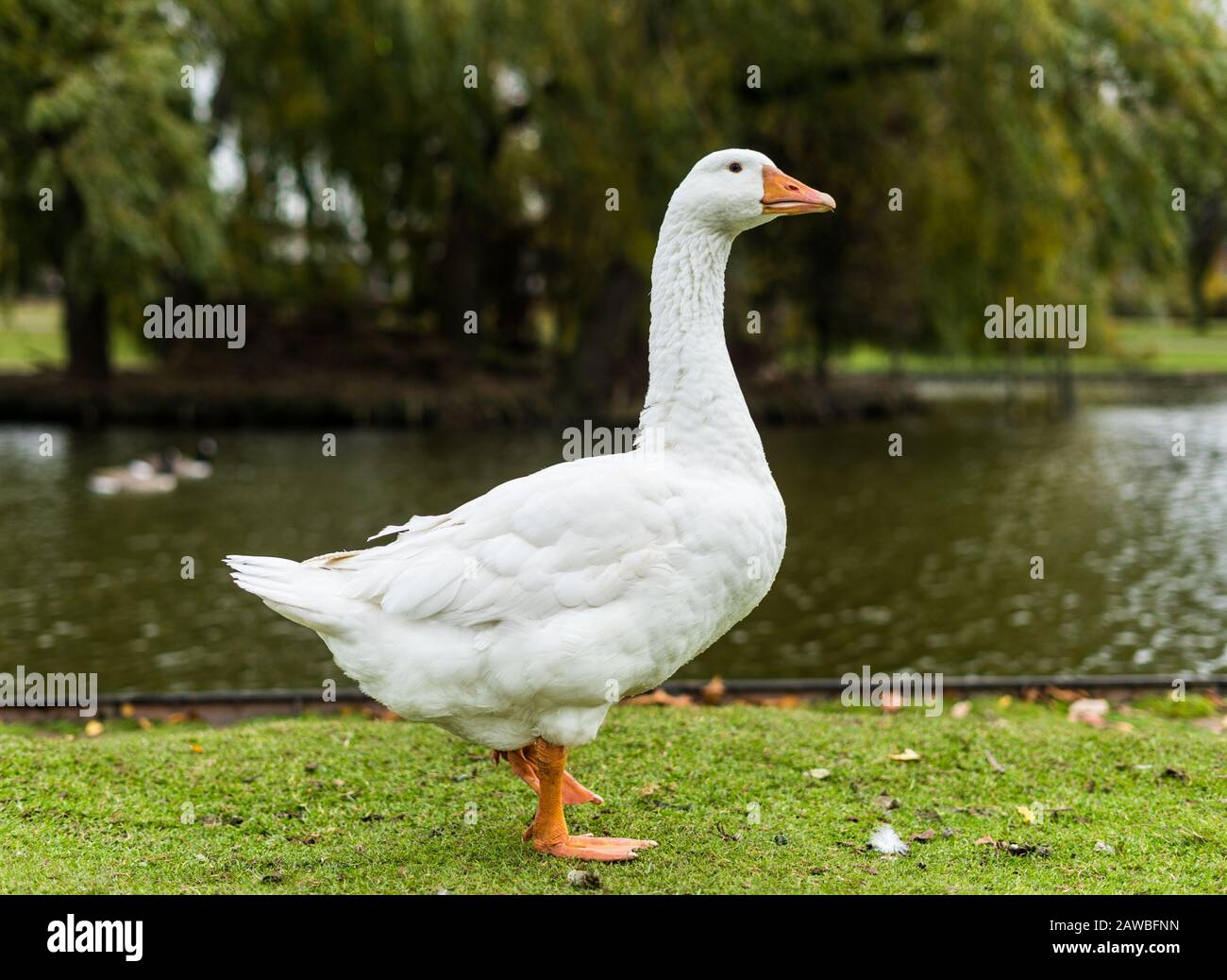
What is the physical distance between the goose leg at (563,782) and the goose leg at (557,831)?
0.25m

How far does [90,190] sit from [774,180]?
43.3ft

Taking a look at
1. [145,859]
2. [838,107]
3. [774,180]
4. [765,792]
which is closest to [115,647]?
[145,859]

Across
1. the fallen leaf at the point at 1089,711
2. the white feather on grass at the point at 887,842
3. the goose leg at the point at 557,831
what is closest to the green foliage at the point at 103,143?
the goose leg at the point at 557,831

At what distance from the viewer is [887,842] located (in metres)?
4.73

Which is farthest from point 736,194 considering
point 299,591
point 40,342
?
point 40,342

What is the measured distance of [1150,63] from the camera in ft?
52.0

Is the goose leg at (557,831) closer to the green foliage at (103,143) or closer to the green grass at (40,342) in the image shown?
the green foliage at (103,143)

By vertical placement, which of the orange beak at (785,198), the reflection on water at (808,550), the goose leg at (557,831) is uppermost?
the orange beak at (785,198)

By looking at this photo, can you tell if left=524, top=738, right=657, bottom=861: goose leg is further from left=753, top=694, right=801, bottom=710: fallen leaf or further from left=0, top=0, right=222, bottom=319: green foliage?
left=0, top=0, right=222, bottom=319: green foliage

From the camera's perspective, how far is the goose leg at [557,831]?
4566 millimetres

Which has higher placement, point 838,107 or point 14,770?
point 838,107

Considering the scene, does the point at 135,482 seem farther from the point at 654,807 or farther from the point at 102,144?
the point at 654,807

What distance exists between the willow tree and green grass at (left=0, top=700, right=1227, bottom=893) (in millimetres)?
9805
